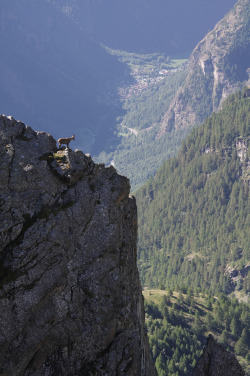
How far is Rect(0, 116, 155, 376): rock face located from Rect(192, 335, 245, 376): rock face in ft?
17.6

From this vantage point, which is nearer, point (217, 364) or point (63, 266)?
point (63, 266)

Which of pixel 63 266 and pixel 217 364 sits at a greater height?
pixel 63 266

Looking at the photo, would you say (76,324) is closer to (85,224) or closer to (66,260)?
(66,260)

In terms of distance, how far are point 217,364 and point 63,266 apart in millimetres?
17045

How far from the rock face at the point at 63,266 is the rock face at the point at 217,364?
5.38 m

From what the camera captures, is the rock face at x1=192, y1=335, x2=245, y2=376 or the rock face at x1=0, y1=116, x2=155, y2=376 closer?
the rock face at x1=0, y1=116, x2=155, y2=376

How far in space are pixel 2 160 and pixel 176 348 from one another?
166 m

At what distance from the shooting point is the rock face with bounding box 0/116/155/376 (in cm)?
3173

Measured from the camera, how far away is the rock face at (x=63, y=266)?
31.7m

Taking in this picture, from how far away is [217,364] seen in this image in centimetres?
4116

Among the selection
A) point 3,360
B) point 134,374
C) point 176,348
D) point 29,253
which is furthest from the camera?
point 176,348

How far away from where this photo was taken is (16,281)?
31703mm

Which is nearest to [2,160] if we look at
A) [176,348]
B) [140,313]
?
[140,313]

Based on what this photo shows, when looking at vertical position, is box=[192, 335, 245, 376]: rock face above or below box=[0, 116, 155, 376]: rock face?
below
